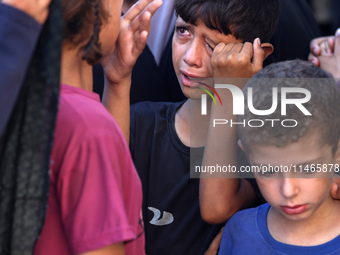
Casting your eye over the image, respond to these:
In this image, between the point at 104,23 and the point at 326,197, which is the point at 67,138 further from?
the point at 326,197

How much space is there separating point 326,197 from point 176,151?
0.60 meters

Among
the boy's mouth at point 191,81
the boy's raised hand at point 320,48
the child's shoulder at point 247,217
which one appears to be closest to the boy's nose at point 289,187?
the child's shoulder at point 247,217

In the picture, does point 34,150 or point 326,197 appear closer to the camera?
point 34,150

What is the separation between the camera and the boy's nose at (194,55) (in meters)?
1.87

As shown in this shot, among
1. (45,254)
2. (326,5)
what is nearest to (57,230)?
(45,254)

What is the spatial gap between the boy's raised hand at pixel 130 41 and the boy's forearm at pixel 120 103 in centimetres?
3

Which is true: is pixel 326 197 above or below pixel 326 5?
below

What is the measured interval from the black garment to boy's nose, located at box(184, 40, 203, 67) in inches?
9.9

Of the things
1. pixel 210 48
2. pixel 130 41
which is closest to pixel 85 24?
pixel 130 41

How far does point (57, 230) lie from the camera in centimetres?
115

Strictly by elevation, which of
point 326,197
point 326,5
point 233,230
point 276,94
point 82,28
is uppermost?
point 326,5

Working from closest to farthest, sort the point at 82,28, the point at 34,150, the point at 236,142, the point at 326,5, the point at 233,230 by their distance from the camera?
the point at 34,150, the point at 82,28, the point at 233,230, the point at 236,142, the point at 326,5

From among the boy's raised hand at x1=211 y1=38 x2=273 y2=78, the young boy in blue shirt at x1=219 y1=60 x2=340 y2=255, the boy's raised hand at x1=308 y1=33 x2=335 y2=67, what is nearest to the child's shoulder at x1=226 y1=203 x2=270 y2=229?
the young boy in blue shirt at x1=219 y1=60 x2=340 y2=255

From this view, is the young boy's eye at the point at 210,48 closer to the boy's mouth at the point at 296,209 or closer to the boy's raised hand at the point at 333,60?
the boy's raised hand at the point at 333,60
